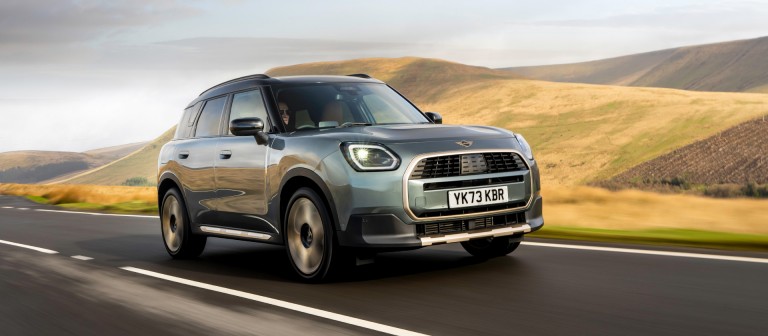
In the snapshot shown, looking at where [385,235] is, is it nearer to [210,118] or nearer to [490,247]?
[490,247]

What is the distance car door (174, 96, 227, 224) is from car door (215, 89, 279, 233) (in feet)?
0.65

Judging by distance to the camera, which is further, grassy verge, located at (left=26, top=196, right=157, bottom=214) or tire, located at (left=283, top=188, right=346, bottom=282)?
grassy verge, located at (left=26, top=196, right=157, bottom=214)

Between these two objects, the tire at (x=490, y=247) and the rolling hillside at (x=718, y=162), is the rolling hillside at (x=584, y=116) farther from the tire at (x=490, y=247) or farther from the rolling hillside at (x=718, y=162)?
the tire at (x=490, y=247)

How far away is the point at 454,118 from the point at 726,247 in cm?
7965

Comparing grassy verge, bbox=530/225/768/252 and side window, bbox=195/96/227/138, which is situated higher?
side window, bbox=195/96/227/138

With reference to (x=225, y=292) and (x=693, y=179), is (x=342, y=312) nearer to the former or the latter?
(x=225, y=292)

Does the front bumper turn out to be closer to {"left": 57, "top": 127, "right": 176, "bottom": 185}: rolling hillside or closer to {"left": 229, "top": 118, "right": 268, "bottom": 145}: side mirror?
{"left": 229, "top": 118, "right": 268, "bottom": 145}: side mirror

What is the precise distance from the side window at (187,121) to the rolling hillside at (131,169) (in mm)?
101861

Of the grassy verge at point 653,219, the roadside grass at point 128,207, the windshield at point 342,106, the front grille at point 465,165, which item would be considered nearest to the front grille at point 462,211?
the front grille at point 465,165

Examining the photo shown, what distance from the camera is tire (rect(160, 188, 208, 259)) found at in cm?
1019

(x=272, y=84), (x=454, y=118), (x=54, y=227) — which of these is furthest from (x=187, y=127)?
(x=454, y=118)

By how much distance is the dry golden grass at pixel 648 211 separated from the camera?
1127 cm

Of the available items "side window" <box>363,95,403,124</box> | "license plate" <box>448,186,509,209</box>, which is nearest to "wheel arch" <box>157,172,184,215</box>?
"side window" <box>363,95,403,124</box>

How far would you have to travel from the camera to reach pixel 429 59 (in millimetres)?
140375
